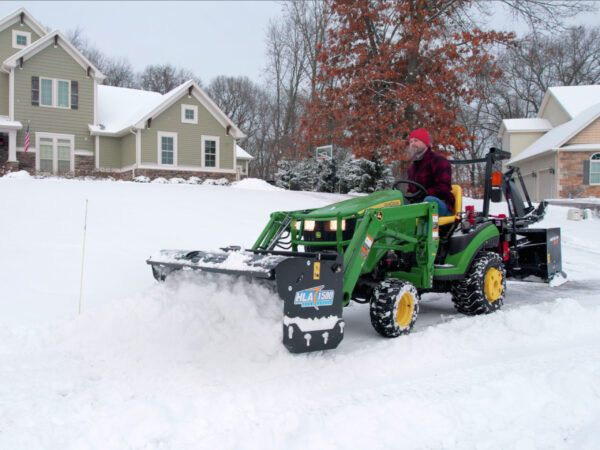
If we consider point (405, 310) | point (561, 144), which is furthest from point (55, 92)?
point (561, 144)

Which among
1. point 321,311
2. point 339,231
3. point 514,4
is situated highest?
point 514,4

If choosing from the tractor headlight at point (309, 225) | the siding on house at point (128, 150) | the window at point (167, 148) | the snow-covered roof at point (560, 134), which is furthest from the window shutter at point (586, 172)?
the tractor headlight at point (309, 225)

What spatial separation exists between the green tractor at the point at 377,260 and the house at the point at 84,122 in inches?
703

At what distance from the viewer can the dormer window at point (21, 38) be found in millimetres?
23672

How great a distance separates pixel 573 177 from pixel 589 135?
2025 millimetres

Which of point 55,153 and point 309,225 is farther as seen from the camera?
point 55,153

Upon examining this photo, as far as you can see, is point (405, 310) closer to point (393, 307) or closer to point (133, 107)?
point (393, 307)

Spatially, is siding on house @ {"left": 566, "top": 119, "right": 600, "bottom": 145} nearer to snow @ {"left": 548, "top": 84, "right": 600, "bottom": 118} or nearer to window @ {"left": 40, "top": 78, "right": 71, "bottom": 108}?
snow @ {"left": 548, "top": 84, "right": 600, "bottom": 118}

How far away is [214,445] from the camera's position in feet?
9.73

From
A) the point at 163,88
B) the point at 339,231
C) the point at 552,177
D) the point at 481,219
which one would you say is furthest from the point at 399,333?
the point at 163,88

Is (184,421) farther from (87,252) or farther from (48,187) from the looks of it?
(48,187)

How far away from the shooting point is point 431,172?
244 inches

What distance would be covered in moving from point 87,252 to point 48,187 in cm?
510

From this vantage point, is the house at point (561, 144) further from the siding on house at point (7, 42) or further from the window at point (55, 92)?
the siding on house at point (7, 42)
